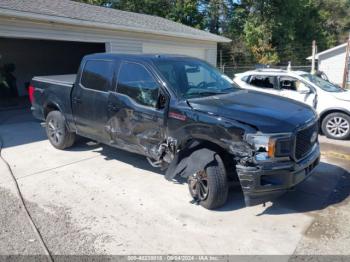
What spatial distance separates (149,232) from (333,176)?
343 cm

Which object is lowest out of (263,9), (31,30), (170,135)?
(170,135)

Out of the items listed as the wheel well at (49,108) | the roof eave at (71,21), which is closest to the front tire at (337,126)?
the wheel well at (49,108)

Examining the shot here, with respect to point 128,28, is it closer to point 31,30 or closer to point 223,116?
point 31,30

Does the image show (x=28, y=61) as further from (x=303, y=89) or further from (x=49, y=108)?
(x=303, y=89)

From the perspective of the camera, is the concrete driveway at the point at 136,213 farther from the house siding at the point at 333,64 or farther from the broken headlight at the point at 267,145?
the house siding at the point at 333,64

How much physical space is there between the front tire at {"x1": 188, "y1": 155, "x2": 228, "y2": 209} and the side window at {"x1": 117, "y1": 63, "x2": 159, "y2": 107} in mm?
1241

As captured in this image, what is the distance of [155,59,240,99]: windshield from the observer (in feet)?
15.2

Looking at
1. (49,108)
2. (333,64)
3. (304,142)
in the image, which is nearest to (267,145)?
(304,142)

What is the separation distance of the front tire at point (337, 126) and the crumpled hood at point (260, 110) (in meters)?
3.90

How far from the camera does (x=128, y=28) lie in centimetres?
1184

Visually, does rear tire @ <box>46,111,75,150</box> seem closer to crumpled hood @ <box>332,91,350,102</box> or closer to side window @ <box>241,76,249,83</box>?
side window @ <box>241,76,249,83</box>

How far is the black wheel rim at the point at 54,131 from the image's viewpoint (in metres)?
6.70

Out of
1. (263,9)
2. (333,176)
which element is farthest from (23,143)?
(263,9)

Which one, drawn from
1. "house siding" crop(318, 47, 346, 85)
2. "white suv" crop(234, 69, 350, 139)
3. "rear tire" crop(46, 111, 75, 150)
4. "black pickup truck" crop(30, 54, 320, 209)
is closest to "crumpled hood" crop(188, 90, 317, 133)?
"black pickup truck" crop(30, 54, 320, 209)
